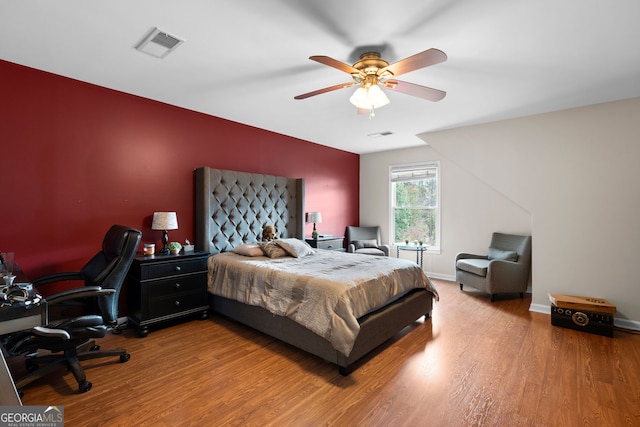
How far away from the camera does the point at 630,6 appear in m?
1.84

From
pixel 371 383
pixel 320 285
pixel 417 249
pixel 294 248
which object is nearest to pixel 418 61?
pixel 320 285

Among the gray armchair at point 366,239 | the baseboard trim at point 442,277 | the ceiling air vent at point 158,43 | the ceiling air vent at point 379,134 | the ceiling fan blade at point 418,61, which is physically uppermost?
the ceiling air vent at point 158,43

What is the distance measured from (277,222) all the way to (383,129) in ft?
7.37

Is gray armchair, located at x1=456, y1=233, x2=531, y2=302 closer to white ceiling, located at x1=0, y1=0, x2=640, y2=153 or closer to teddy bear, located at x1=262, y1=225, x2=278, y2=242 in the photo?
white ceiling, located at x1=0, y1=0, x2=640, y2=153

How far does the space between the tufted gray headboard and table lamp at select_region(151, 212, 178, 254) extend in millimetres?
426

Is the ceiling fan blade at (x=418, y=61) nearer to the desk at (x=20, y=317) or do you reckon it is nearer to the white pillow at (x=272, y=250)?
the white pillow at (x=272, y=250)

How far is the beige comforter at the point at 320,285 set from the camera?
2.38 meters

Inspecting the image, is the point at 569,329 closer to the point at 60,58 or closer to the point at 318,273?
the point at 318,273

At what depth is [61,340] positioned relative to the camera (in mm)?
2082

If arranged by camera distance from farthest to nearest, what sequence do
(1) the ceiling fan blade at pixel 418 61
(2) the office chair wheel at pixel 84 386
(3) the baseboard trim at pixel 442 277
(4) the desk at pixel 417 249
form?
(3) the baseboard trim at pixel 442 277
(4) the desk at pixel 417 249
(2) the office chair wheel at pixel 84 386
(1) the ceiling fan blade at pixel 418 61

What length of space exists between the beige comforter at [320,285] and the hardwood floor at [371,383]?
396 mm

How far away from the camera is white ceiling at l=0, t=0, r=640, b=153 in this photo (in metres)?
1.91

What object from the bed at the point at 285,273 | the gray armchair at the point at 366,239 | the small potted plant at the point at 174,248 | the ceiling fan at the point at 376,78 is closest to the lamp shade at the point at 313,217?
the bed at the point at 285,273

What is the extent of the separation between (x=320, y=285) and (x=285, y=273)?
478mm
